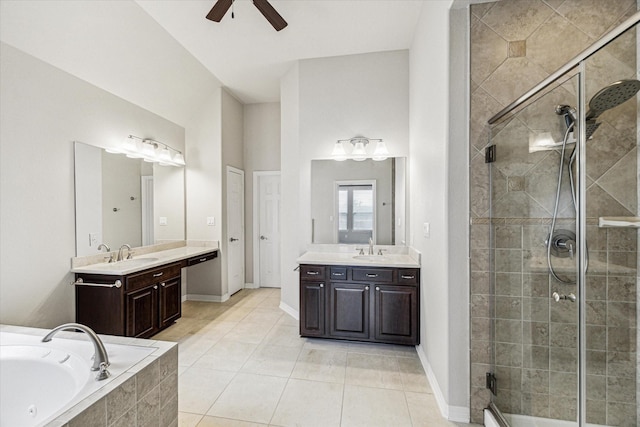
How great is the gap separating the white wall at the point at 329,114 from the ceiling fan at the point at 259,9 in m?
1.05

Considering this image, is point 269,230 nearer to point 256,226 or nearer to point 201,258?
point 256,226

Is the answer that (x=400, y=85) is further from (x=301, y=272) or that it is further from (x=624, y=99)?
(x=301, y=272)

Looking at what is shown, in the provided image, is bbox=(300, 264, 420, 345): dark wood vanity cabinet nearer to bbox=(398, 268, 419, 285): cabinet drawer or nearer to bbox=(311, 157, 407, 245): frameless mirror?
bbox=(398, 268, 419, 285): cabinet drawer

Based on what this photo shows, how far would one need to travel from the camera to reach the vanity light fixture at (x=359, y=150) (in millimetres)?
3299

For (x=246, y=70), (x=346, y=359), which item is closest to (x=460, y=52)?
(x=346, y=359)

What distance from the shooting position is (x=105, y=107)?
9.82ft

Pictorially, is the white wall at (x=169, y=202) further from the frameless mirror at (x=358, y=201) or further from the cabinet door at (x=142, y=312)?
the frameless mirror at (x=358, y=201)

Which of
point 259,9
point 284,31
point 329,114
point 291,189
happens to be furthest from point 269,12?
point 291,189

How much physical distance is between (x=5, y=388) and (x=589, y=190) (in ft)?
10.5

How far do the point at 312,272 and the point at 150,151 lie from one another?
2.59m

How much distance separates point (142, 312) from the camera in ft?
9.03

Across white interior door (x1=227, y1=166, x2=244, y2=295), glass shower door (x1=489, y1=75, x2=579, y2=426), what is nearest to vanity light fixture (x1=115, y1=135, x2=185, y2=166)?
white interior door (x1=227, y1=166, x2=244, y2=295)

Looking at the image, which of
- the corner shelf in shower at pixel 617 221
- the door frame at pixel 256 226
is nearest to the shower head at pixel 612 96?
the corner shelf in shower at pixel 617 221

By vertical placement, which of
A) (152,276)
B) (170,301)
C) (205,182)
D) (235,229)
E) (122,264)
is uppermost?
(205,182)
